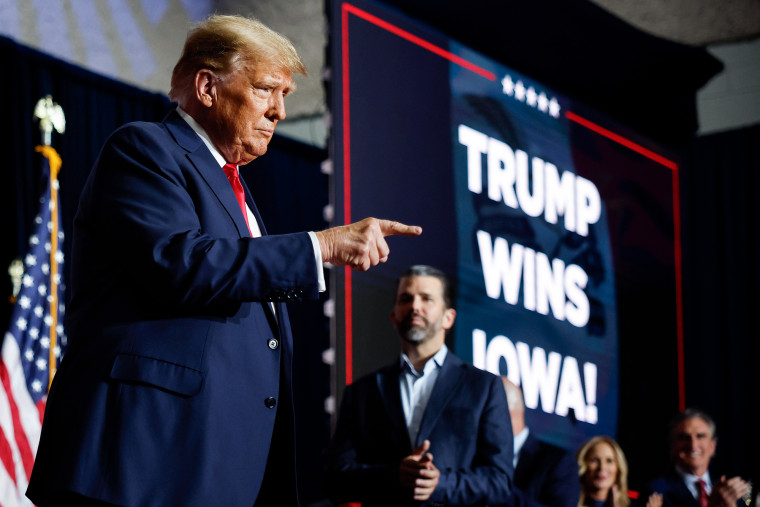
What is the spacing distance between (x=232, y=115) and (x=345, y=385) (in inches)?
83.9

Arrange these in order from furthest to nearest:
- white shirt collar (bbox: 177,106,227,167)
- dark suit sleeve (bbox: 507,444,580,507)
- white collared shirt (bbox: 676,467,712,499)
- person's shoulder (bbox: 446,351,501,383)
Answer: white collared shirt (bbox: 676,467,712,499) → dark suit sleeve (bbox: 507,444,580,507) → person's shoulder (bbox: 446,351,501,383) → white shirt collar (bbox: 177,106,227,167)

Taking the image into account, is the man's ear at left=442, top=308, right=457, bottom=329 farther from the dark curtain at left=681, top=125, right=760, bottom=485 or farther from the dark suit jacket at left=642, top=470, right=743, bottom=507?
the dark curtain at left=681, top=125, right=760, bottom=485

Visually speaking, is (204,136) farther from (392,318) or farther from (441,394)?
(392,318)

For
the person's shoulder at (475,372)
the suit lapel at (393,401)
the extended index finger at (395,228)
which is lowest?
the suit lapel at (393,401)

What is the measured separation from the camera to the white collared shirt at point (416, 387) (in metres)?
3.37

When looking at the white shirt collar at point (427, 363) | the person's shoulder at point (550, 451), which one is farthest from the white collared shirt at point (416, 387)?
the person's shoulder at point (550, 451)

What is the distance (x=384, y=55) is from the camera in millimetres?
4016

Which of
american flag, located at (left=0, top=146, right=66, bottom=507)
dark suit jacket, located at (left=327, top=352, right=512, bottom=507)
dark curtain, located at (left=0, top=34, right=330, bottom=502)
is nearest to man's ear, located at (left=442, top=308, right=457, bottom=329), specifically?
dark suit jacket, located at (left=327, top=352, right=512, bottom=507)

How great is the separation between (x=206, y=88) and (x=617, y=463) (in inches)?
152

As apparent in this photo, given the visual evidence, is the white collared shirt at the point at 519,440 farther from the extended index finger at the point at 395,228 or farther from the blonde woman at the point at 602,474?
the extended index finger at the point at 395,228

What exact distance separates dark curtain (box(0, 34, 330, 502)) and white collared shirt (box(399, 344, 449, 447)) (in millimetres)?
1174

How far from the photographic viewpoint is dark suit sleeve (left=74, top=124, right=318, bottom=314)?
1.33m

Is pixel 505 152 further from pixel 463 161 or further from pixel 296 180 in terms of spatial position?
pixel 296 180

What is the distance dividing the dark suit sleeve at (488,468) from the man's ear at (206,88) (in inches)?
74.0
